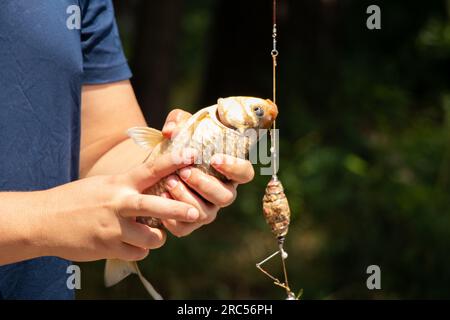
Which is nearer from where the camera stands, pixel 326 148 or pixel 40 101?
pixel 40 101

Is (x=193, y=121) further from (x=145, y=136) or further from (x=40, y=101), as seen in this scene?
(x=40, y=101)

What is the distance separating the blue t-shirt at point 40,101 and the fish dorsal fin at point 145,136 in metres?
0.33

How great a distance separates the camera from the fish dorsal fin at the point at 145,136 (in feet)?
6.21

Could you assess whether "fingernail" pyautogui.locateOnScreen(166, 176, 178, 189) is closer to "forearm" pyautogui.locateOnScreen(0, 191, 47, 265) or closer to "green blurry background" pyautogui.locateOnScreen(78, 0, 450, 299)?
"forearm" pyautogui.locateOnScreen(0, 191, 47, 265)

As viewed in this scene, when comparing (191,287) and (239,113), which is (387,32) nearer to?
(191,287)

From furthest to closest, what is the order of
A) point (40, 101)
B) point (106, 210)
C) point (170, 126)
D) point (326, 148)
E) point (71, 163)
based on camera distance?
point (326, 148) < point (71, 163) < point (40, 101) < point (170, 126) < point (106, 210)

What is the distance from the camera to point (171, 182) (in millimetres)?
1785

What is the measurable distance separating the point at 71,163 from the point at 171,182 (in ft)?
2.02

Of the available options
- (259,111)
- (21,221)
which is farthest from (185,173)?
(21,221)

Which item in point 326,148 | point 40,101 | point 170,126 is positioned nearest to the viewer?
point 170,126

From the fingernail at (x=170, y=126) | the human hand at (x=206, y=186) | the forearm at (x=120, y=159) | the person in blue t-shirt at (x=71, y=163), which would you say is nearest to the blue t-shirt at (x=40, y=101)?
the person in blue t-shirt at (x=71, y=163)

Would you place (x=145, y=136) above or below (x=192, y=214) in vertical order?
above
